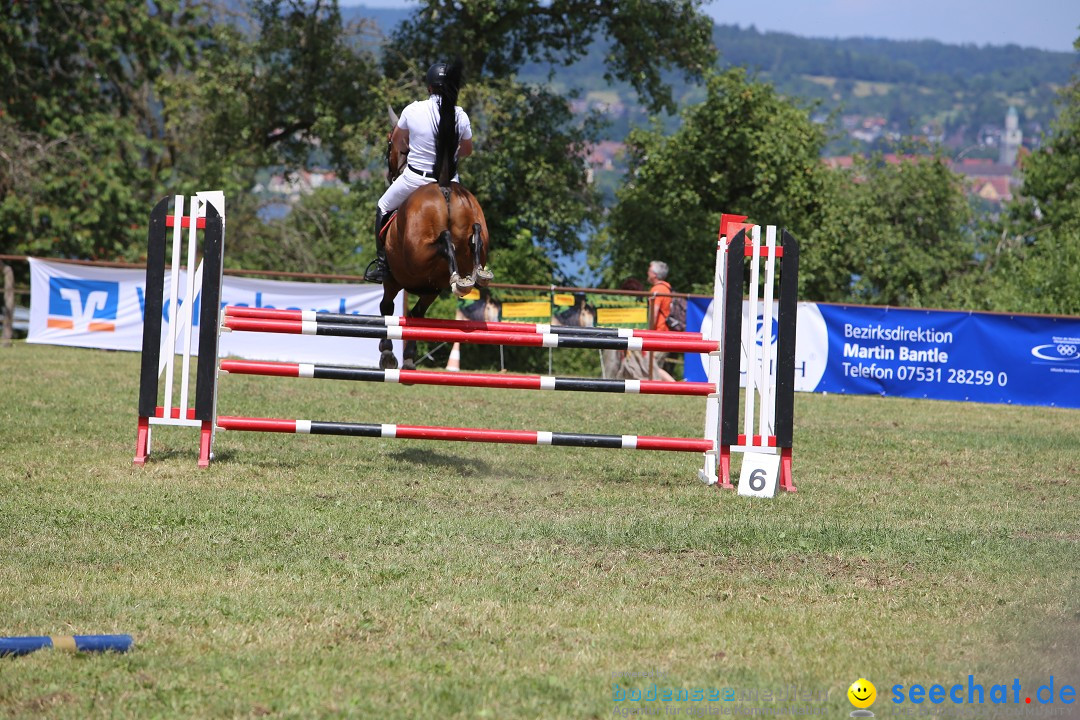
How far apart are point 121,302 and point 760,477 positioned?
1344 cm

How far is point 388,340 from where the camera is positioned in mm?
8836

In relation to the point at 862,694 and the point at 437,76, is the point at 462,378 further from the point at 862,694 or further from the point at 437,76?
the point at 862,694

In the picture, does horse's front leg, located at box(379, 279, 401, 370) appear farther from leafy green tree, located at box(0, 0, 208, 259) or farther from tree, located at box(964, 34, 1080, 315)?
tree, located at box(964, 34, 1080, 315)

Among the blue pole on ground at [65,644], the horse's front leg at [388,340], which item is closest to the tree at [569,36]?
the horse's front leg at [388,340]

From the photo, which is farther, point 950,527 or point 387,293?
point 387,293

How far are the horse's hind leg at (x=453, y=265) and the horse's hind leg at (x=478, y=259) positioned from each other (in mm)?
63

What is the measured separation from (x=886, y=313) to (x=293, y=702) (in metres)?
14.8

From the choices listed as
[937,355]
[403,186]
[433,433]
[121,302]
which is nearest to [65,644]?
[433,433]

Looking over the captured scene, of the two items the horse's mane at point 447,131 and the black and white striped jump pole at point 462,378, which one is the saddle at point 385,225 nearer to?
the horse's mane at point 447,131

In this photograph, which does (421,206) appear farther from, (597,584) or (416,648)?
(416,648)

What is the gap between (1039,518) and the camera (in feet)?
24.2

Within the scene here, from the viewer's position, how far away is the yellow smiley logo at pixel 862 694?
12.3 feet

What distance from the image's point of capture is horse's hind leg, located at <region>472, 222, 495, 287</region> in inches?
299

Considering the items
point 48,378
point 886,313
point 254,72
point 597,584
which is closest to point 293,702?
point 597,584
